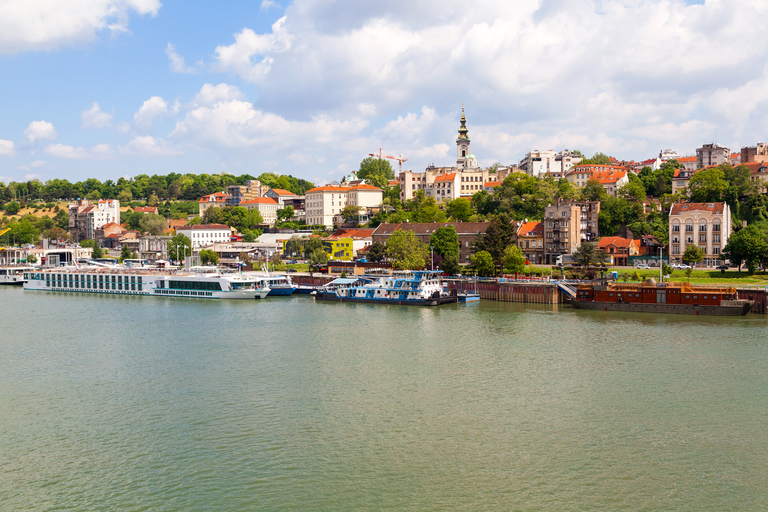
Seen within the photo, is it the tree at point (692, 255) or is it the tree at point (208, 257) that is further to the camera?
the tree at point (208, 257)

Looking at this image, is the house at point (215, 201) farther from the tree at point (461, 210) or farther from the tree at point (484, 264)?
the tree at point (484, 264)

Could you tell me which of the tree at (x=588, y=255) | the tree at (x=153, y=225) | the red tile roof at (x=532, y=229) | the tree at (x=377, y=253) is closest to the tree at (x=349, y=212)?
the tree at (x=377, y=253)

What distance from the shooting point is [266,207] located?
103 meters

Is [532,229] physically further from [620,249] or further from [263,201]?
[263,201]

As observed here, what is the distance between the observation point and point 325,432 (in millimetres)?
16328

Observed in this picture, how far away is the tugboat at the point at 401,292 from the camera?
41.5 metres

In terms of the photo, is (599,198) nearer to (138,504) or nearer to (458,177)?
(458,177)

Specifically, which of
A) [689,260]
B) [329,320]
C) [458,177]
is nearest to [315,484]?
[329,320]

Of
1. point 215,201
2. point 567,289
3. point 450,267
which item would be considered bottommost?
point 567,289

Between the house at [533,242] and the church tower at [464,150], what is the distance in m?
50.2

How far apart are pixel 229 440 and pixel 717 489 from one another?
1100cm

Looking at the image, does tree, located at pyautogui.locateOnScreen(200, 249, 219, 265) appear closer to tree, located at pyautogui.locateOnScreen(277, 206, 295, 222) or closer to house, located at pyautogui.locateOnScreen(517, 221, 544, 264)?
tree, located at pyautogui.locateOnScreen(277, 206, 295, 222)

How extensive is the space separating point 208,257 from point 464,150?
2203 inches

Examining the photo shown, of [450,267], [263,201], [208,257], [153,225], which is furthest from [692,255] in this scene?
[153,225]
